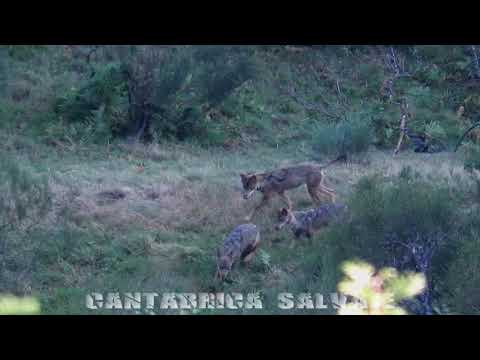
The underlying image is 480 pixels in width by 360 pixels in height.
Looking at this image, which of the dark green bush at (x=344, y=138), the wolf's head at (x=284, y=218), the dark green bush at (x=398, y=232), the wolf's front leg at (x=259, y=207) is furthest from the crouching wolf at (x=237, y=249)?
the dark green bush at (x=344, y=138)

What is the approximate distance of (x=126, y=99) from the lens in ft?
61.2

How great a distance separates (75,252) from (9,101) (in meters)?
9.94

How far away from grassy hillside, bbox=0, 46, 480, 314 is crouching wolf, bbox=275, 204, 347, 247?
0.28 meters

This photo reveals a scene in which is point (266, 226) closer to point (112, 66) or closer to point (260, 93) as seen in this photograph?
point (112, 66)

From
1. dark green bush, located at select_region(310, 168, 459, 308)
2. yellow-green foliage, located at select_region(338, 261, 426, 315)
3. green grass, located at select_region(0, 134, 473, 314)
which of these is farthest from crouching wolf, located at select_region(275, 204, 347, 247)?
yellow-green foliage, located at select_region(338, 261, 426, 315)

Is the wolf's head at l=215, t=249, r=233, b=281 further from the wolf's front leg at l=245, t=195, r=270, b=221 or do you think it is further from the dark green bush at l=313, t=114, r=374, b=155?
the dark green bush at l=313, t=114, r=374, b=155

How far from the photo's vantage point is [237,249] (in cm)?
954

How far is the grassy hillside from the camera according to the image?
862 cm

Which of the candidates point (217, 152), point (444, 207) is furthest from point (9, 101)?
point (444, 207)

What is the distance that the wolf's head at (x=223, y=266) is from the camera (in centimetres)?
924

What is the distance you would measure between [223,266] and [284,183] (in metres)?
2.97

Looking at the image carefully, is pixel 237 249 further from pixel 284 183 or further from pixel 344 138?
pixel 344 138

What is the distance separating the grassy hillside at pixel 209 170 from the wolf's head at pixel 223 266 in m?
0.17

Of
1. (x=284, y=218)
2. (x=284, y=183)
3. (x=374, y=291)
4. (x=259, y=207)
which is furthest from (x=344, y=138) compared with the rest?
(x=374, y=291)
